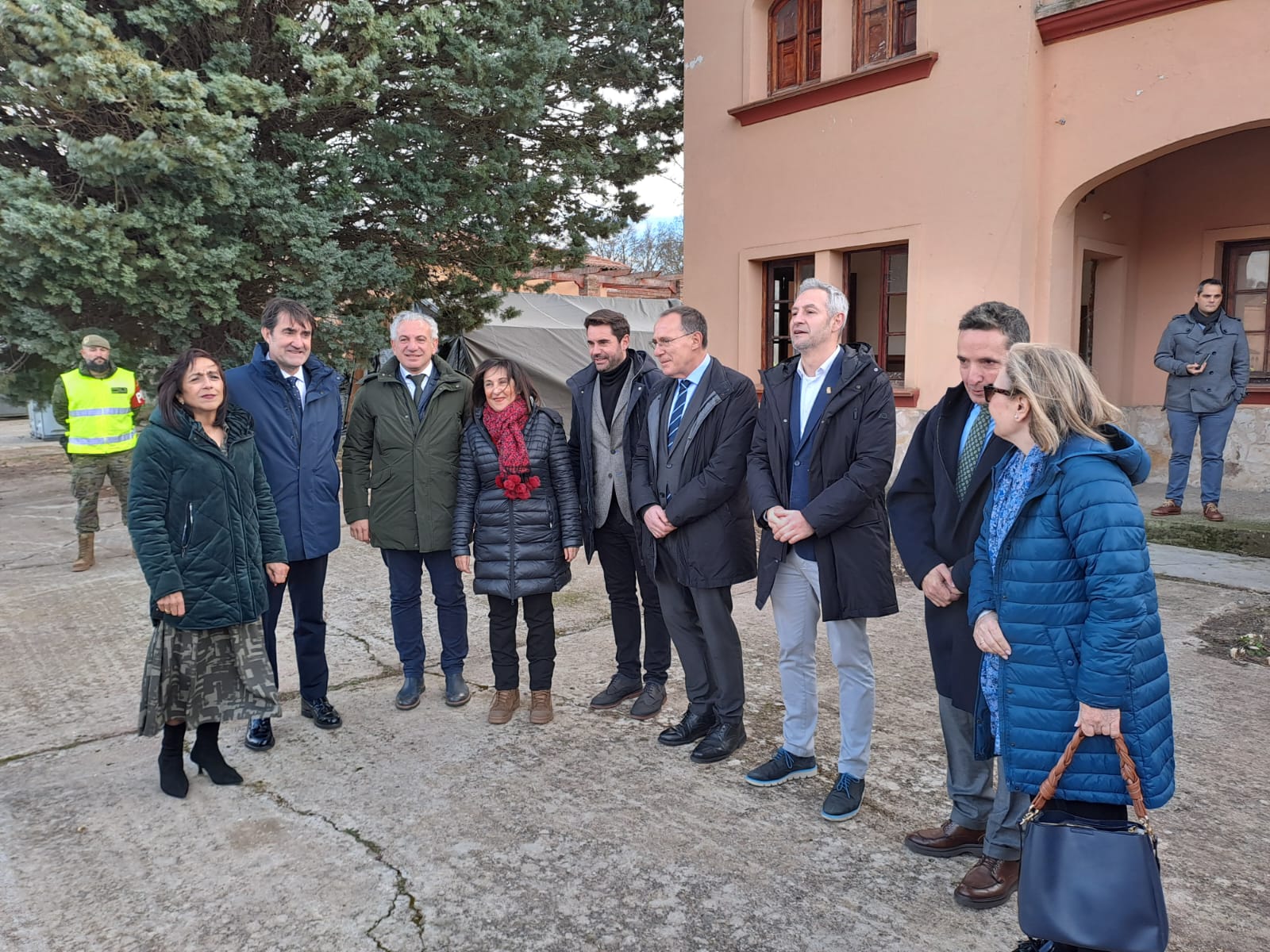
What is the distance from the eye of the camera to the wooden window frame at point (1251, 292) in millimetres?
8602

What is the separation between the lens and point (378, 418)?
14.4ft

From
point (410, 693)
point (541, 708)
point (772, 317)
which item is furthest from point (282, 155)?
point (541, 708)

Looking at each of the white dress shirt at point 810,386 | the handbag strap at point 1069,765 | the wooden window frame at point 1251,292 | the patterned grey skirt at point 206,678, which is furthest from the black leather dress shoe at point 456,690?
the wooden window frame at point 1251,292

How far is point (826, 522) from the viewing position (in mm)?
3268

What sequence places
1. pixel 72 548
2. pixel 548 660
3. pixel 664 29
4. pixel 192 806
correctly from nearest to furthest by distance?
pixel 192 806 < pixel 548 660 < pixel 72 548 < pixel 664 29

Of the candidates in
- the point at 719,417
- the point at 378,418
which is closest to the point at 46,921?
the point at 378,418

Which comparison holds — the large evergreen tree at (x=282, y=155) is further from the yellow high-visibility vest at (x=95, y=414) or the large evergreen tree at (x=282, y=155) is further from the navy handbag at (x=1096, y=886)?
the navy handbag at (x=1096, y=886)

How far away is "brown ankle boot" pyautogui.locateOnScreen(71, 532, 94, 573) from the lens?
7355 millimetres

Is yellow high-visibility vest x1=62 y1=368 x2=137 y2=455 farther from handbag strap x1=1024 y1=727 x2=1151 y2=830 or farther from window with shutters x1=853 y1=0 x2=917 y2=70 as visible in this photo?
handbag strap x1=1024 y1=727 x2=1151 y2=830

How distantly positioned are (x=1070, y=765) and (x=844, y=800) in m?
1.17

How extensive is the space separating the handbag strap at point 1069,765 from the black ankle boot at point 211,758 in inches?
114

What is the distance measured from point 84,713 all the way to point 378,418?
1.96 metres

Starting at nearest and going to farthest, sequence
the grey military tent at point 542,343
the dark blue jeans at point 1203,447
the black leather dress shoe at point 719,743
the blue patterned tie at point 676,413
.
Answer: the black leather dress shoe at point 719,743, the blue patterned tie at point 676,413, the dark blue jeans at point 1203,447, the grey military tent at point 542,343

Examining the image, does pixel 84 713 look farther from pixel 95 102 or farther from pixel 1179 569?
pixel 1179 569
